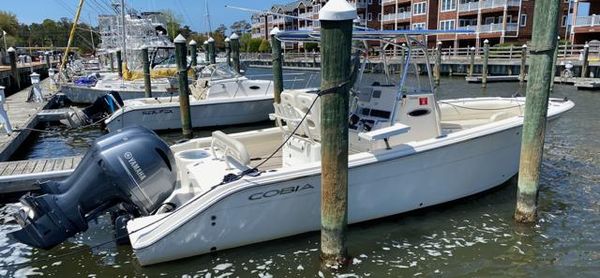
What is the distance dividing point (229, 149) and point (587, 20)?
37205mm

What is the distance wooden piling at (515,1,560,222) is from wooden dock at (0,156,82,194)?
7365mm

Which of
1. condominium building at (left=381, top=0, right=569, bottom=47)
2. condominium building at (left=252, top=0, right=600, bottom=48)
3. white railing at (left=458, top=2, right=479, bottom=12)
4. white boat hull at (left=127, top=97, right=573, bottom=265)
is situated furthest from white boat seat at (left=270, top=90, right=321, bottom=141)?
white railing at (left=458, top=2, right=479, bottom=12)

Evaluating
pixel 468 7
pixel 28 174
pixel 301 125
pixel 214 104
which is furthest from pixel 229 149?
pixel 468 7

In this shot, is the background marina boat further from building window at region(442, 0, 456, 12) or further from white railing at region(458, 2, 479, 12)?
building window at region(442, 0, 456, 12)

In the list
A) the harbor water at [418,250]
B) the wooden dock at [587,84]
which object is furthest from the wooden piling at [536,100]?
the wooden dock at [587,84]

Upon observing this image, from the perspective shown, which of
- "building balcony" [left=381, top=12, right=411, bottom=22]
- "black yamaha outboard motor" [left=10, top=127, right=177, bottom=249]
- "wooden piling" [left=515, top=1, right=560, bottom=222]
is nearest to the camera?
"black yamaha outboard motor" [left=10, top=127, right=177, bottom=249]

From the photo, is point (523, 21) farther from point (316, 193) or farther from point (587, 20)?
point (316, 193)

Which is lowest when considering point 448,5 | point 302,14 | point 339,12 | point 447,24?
point 339,12

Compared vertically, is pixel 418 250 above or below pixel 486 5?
below

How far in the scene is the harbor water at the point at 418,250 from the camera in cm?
523

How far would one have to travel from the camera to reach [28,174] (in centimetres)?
782

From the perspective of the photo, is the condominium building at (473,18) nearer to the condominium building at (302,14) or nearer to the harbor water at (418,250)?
the condominium building at (302,14)

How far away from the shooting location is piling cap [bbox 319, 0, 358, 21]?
14.5 feet

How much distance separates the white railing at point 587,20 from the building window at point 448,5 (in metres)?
13.8
